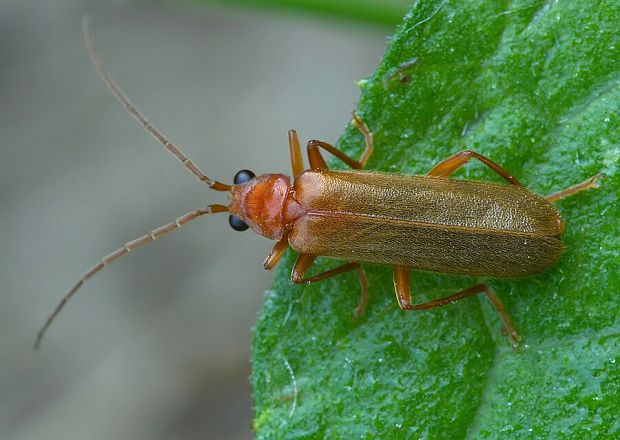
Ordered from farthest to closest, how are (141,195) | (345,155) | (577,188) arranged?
1. (141,195)
2. (345,155)
3. (577,188)

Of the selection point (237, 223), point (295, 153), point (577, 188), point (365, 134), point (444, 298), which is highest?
point (295, 153)

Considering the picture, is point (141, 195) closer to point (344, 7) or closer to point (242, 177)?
point (242, 177)

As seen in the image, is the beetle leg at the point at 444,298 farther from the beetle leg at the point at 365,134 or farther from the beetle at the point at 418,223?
the beetle leg at the point at 365,134

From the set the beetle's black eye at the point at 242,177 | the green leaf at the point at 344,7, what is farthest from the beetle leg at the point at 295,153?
the green leaf at the point at 344,7

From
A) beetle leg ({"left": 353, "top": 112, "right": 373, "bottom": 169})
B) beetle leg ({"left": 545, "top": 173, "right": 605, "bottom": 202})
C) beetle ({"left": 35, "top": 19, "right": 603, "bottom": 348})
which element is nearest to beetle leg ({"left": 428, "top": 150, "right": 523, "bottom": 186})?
beetle ({"left": 35, "top": 19, "right": 603, "bottom": 348})

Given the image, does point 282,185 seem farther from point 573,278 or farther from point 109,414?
point 109,414

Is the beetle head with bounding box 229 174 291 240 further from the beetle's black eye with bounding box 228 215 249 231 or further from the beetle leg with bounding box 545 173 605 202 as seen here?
the beetle leg with bounding box 545 173 605 202

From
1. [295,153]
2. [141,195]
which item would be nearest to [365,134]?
[295,153]

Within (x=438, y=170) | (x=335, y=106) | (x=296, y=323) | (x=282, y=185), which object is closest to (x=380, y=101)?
(x=438, y=170)
